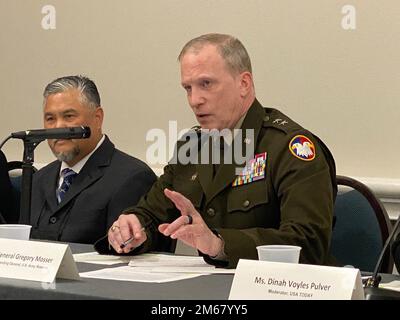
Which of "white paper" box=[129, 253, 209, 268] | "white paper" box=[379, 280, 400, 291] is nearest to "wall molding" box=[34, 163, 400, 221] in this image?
"white paper" box=[129, 253, 209, 268]

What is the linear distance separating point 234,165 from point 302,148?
0.77 ft

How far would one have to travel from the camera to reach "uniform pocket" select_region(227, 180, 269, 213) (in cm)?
280

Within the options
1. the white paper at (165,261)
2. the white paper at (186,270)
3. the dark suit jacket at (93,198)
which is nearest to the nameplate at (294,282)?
the white paper at (186,270)

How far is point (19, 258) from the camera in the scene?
225 cm

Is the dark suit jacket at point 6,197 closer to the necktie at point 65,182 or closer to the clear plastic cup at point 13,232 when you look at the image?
the necktie at point 65,182

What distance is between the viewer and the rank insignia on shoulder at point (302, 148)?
2.78 metres

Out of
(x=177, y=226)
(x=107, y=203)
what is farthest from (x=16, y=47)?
(x=177, y=226)

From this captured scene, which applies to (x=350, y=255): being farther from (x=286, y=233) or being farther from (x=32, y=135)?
(x=32, y=135)

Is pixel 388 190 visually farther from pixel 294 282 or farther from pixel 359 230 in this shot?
pixel 294 282

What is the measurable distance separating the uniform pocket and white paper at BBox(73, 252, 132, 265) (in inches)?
15.0

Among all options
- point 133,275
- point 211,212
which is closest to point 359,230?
point 211,212

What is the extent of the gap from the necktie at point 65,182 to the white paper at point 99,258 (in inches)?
29.7

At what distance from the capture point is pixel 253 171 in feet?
9.39

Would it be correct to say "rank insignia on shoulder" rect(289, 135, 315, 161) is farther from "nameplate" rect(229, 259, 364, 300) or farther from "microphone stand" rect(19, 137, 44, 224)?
"nameplate" rect(229, 259, 364, 300)
